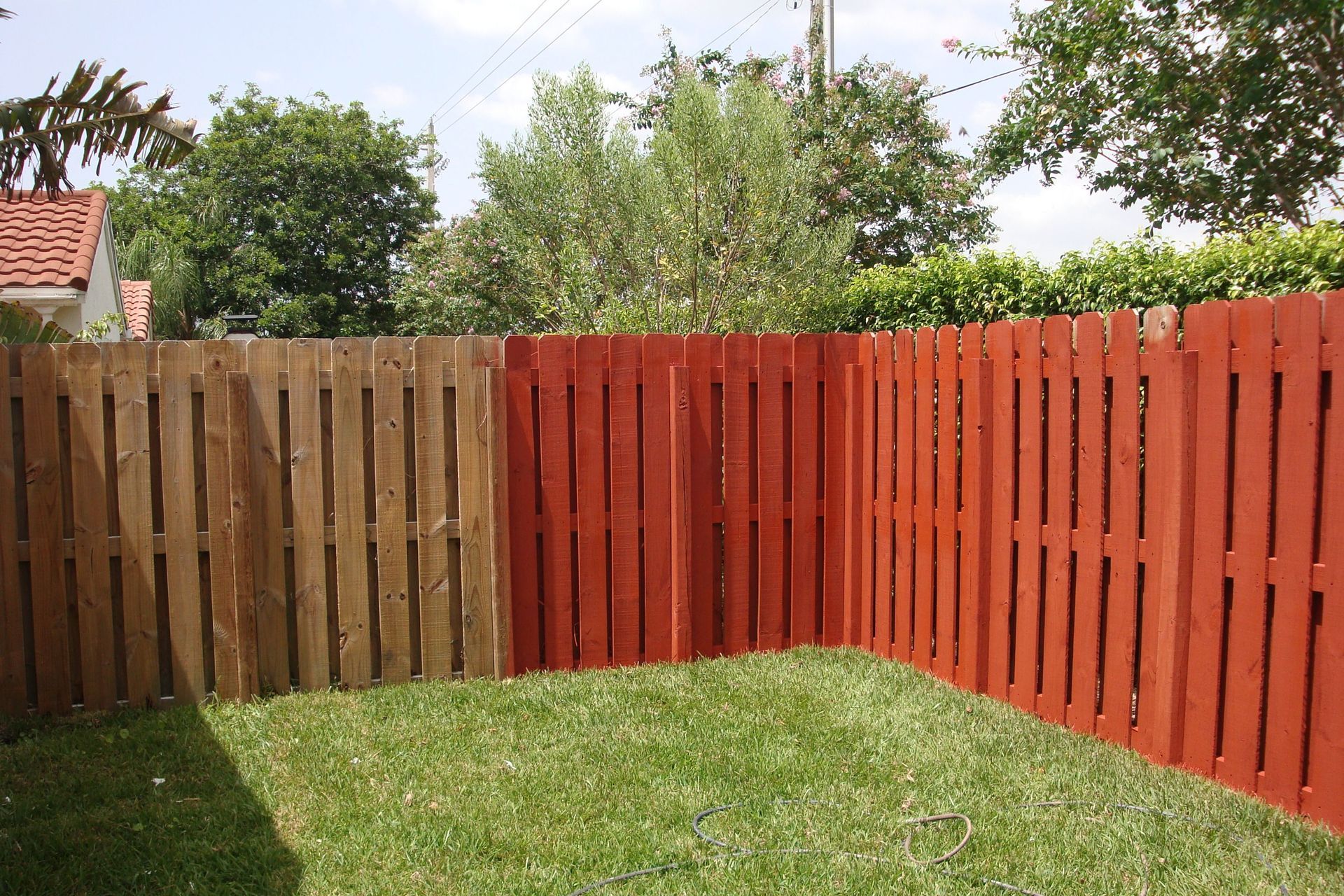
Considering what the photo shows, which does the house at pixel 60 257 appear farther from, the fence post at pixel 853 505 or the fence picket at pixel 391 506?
the fence post at pixel 853 505

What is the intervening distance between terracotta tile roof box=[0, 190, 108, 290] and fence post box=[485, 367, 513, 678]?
7.57 m

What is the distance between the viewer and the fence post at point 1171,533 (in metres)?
3.94

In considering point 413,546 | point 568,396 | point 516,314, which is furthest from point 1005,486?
point 516,314

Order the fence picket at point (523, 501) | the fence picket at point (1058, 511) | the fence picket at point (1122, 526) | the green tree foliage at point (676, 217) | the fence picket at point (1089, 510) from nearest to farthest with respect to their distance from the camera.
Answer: the fence picket at point (1122, 526) < the fence picket at point (1089, 510) < the fence picket at point (1058, 511) < the fence picket at point (523, 501) < the green tree foliage at point (676, 217)

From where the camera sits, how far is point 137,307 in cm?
2048

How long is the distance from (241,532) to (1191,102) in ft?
37.9

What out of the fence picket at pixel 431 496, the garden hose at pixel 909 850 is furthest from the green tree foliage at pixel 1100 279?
the fence picket at pixel 431 496

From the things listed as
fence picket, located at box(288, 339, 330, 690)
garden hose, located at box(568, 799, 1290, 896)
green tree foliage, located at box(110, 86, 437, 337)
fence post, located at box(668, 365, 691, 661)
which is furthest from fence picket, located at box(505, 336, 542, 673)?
green tree foliage, located at box(110, 86, 437, 337)

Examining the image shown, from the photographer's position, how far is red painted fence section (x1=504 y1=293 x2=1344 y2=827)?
3.59 metres

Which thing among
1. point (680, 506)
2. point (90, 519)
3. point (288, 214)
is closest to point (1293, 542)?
point (680, 506)

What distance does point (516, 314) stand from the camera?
17.3 meters

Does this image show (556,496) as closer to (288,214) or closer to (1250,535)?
(1250,535)

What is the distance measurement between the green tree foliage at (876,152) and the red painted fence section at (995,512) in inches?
381

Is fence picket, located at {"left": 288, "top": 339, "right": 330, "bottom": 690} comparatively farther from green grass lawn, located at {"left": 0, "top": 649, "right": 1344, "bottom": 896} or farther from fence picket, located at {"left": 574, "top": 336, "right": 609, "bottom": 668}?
fence picket, located at {"left": 574, "top": 336, "right": 609, "bottom": 668}
